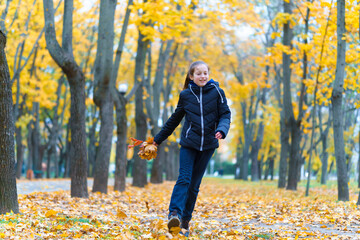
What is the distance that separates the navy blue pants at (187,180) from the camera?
4.75 m

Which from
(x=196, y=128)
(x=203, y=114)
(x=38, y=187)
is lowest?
(x=38, y=187)

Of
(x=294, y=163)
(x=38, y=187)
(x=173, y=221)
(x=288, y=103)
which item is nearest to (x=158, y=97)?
(x=288, y=103)

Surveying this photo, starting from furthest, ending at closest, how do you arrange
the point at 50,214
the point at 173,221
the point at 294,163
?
1. the point at 294,163
2. the point at 50,214
3. the point at 173,221

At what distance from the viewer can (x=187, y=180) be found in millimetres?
4824

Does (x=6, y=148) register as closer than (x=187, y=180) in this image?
No

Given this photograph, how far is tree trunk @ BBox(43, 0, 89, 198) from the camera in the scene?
30.4 ft

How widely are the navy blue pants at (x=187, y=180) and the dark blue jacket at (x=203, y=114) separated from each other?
0.13 metres

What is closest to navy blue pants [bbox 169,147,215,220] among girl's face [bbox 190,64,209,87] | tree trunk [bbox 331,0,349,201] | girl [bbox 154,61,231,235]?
girl [bbox 154,61,231,235]

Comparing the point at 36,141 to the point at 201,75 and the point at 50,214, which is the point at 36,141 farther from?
the point at 201,75

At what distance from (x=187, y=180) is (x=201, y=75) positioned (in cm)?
118

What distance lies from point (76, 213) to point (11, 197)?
1.17 m

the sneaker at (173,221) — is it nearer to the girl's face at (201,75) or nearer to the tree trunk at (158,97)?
the girl's face at (201,75)

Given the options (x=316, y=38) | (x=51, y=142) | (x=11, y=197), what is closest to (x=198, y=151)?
(x=11, y=197)

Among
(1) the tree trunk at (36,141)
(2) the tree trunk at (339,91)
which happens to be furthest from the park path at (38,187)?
(2) the tree trunk at (339,91)
